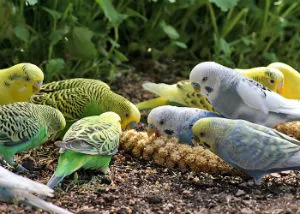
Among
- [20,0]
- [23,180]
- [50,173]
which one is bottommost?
[50,173]

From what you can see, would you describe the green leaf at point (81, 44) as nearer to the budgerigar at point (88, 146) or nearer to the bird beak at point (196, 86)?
the bird beak at point (196, 86)

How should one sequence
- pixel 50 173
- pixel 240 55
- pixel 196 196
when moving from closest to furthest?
pixel 196 196 → pixel 50 173 → pixel 240 55

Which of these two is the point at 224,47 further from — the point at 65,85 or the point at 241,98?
the point at 65,85

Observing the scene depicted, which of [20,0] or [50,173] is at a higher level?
[20,0]


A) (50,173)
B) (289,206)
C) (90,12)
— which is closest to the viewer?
(289,206)

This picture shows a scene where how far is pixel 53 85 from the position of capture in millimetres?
4695

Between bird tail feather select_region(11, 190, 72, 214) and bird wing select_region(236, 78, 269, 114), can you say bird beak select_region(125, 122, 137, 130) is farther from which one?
bird tail feather select_region(11, 190, 72, 214)

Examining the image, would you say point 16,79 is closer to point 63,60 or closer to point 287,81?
point 63,60

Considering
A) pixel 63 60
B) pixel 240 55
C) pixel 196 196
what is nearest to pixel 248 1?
pixel 240 55

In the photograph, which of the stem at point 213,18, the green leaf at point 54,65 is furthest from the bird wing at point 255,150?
the stem at point 213,18

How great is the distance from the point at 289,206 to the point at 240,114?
1.11 m

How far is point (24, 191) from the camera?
3.23m

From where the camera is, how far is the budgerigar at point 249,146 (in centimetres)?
376

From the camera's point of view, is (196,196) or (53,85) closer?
(196,196)
